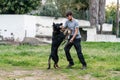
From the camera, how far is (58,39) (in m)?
13.7

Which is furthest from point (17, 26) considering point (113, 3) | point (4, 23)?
point (113, 3)

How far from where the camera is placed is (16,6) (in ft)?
97.6

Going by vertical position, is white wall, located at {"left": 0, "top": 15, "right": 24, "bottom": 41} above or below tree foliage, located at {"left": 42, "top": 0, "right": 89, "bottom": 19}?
above

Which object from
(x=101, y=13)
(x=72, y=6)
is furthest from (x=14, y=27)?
(x=72, y=6)

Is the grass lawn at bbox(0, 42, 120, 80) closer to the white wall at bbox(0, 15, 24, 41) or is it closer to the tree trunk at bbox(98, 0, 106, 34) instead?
the white wall at bbox(0, 15, 24, 41)

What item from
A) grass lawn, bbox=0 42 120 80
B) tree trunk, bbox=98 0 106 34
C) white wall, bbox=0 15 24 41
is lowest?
tree trunk, bbox=98 0 106 34

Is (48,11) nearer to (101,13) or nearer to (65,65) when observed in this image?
(101,13)

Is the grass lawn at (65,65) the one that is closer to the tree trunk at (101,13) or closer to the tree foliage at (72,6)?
the tree foliage at (72,6)

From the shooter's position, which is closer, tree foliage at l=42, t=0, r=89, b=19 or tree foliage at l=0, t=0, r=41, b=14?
tree foliage at l=0, t=0, r=41, b=14

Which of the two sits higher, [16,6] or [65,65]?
[16,6]

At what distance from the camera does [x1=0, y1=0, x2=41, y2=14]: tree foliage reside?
29.4 meters

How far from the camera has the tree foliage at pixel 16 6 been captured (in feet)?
96.4

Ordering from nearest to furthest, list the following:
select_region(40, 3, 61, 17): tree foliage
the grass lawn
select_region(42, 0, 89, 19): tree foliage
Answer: the grass lawn
select_region(40, 3, 61, 17): tree foliage
select_region(42, 0, 89, 19): tree foliage

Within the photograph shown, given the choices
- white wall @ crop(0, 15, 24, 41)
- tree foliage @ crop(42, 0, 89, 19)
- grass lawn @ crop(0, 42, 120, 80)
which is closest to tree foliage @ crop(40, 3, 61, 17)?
tree foliage @ crop(42, 0, 89, 19)
